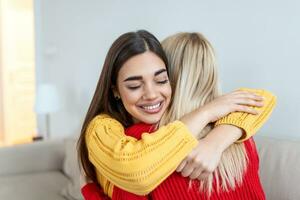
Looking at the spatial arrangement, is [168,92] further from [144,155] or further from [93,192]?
[93,192]

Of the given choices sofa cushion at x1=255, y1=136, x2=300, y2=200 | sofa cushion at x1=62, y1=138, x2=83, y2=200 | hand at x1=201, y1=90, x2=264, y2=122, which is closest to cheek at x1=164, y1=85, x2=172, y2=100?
hand at x1=201, y1=90, x2=264, y2=122

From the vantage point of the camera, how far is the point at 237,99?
110 centimetres

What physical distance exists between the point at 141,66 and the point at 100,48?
2.04m

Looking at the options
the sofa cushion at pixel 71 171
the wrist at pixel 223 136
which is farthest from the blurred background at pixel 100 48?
the wrist at pixel 223 136

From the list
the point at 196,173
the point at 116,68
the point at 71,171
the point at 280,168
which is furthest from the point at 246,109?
the point at 71,171

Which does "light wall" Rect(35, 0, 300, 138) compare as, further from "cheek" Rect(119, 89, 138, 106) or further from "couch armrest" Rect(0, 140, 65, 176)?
"cheek" Rect(119, 89, 138, 106)

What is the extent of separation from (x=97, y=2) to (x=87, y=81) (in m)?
0.63

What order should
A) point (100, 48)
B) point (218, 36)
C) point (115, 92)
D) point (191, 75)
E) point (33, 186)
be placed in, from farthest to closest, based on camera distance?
point (100, 48)
point (33, 186)
point (218, 36)
point (115, 92)
point (191, 75)

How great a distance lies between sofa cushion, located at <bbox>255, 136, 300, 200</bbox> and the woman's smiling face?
74 cm

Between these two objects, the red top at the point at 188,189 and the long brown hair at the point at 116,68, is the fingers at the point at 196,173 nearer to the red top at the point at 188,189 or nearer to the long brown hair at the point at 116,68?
the red top at the point at 188,189

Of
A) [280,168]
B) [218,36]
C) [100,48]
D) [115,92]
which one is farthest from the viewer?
[100,48]

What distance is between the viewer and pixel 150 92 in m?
1.07

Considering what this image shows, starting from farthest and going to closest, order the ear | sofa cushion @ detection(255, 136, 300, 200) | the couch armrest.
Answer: the couch armrest
sofa cushion @ detection(255, 136, 300, 200)
the ear

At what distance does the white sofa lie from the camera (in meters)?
1.58
